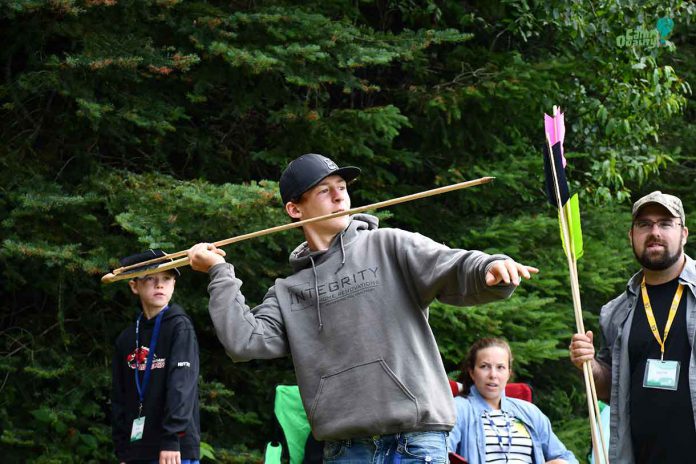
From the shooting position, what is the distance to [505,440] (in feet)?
16.3

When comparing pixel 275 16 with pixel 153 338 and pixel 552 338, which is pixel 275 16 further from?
pixel 552 338

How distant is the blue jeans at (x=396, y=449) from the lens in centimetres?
302

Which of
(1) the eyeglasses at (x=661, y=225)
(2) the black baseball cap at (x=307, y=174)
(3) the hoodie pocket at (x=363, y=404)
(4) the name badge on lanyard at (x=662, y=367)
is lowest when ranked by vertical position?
(3) the hoodie pocket at (x=363, y=404)

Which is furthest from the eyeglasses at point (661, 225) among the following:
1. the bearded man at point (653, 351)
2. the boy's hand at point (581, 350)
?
the boy's hand at point (581, 350)

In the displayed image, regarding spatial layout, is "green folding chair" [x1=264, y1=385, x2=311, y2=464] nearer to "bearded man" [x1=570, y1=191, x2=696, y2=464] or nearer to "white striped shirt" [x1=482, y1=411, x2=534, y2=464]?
"white striped shirt" [x1=482, y1=411, x2=534, y2=464]

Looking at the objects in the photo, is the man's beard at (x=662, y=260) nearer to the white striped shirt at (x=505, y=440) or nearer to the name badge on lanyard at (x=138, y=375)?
the white striped shirt at (x=505, y=440)

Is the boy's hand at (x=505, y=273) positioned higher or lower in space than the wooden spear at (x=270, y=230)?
lower

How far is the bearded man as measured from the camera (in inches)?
147

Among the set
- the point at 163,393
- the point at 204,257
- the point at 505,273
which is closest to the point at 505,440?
the point at 163,393

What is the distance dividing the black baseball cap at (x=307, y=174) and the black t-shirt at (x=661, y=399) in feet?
4.38

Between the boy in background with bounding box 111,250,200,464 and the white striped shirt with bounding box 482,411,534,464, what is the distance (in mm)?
1488

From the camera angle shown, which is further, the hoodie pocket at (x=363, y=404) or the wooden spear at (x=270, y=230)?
the wooden spear at (x=270, y=230)

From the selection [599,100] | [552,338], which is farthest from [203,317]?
[599,100]

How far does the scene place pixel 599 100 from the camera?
8.24 meters
